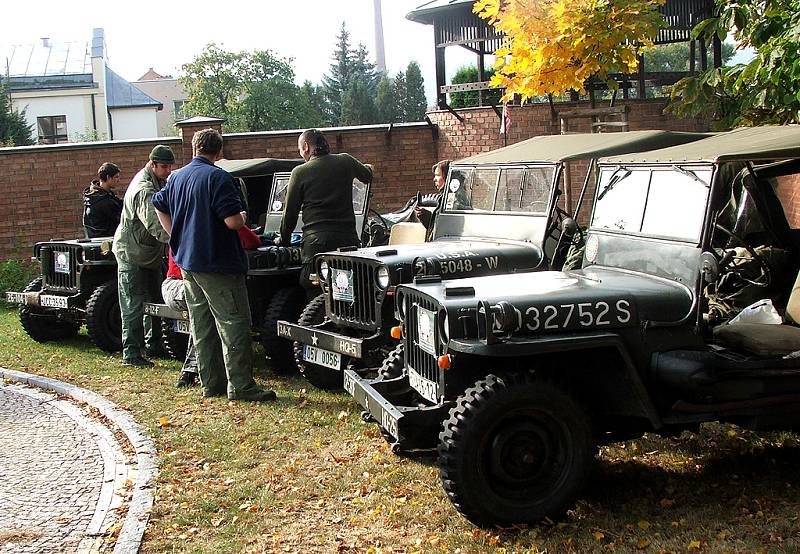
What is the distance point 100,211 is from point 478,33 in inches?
384

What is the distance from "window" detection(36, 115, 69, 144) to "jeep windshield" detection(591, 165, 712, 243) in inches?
2033

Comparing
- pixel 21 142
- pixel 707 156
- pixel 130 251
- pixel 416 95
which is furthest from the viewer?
pixel 416 95

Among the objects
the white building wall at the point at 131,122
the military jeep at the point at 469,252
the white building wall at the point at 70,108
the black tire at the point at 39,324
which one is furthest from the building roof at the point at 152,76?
the military jeep at the point at 469,252

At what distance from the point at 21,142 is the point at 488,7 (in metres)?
32.7

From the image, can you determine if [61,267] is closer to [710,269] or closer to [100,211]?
[100,211]

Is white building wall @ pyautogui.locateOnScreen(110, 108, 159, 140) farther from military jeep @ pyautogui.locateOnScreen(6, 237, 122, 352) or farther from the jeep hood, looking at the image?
the jeep hood

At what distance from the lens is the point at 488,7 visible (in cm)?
1128

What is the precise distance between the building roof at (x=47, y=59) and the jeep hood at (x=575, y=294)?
179 feet

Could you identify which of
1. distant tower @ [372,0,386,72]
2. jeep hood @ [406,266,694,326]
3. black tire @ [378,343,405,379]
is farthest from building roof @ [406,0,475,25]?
distant tower @ [372,0,386,72]

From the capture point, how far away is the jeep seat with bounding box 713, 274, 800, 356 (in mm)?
5262

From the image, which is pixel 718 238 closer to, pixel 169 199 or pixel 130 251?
pixel 169 199

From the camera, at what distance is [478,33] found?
18.8m

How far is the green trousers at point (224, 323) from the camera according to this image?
7762 mm

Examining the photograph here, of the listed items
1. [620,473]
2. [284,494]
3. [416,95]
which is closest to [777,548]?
[620,473]
